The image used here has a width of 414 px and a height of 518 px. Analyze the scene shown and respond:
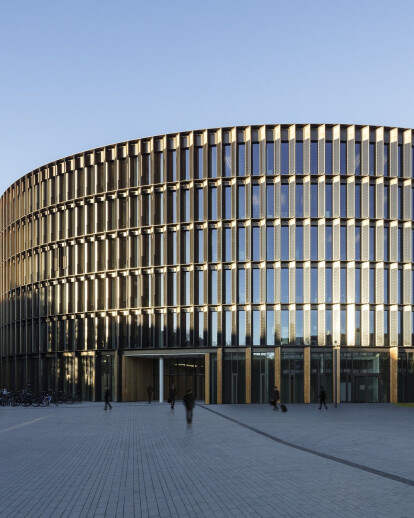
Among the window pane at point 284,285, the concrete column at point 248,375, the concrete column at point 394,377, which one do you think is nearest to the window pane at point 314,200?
the window pane at point 284,285

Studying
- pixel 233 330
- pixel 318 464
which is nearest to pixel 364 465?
pixel 318 464

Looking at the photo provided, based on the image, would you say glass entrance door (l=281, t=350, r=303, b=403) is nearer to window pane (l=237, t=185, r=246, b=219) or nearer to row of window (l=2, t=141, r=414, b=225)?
window pane (l=237, t=185, r=246, b=219)

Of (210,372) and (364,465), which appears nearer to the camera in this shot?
(364,465)

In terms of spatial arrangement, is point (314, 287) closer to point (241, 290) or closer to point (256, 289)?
point (256, 289)

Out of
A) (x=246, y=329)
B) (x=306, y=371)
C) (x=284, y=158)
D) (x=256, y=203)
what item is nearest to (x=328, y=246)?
(x=256, y=203)

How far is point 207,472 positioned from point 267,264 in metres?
39.4

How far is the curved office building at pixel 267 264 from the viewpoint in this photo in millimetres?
53250

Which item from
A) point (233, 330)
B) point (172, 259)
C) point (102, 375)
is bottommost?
point (102, 375)

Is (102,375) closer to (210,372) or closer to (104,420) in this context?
(210,372)

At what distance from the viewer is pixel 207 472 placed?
14625 mm

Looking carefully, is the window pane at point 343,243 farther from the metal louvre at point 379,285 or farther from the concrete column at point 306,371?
the concrete column at point 306,371

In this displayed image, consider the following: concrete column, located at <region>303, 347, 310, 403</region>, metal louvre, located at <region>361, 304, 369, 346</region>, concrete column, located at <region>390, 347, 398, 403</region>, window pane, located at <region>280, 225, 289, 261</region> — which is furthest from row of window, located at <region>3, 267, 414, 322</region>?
concrete column, located at <region>390, 347, 398, 403</region>

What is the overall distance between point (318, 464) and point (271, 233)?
127ft

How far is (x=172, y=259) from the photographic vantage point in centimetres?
5512
